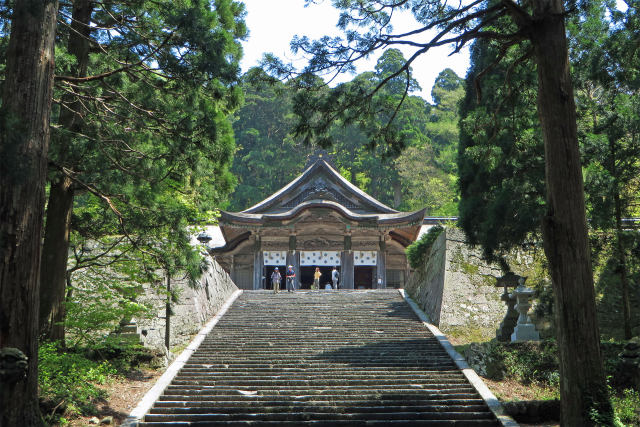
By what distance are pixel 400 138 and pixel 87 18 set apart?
17.9ft

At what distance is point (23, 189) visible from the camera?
18.7 feet

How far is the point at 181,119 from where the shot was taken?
9.23m

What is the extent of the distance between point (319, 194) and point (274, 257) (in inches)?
126

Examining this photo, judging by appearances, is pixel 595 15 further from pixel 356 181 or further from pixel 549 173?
pixel 356 181

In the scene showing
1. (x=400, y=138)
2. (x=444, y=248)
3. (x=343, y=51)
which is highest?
(x=343, y=51)

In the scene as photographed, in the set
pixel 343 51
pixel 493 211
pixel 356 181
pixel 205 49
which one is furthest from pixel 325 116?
pixel 356 181

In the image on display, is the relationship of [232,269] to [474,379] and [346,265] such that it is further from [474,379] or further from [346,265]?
[474,379]

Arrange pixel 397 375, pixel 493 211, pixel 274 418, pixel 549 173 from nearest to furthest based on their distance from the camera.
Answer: pixel 549 173 → pixel 274 418 → pixel 397 375 → pixel 493 211

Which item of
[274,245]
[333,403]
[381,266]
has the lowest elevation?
[333,403]

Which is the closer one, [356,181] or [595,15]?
[595,15]

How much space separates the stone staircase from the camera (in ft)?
29.6

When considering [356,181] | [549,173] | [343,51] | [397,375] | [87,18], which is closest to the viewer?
[549,173]

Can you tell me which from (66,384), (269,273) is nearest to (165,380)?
(66,384)

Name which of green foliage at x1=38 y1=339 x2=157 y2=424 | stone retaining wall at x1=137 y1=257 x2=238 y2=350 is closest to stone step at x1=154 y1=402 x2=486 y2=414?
green foliage at x1=38 y1=339 x2=157 y2=424
